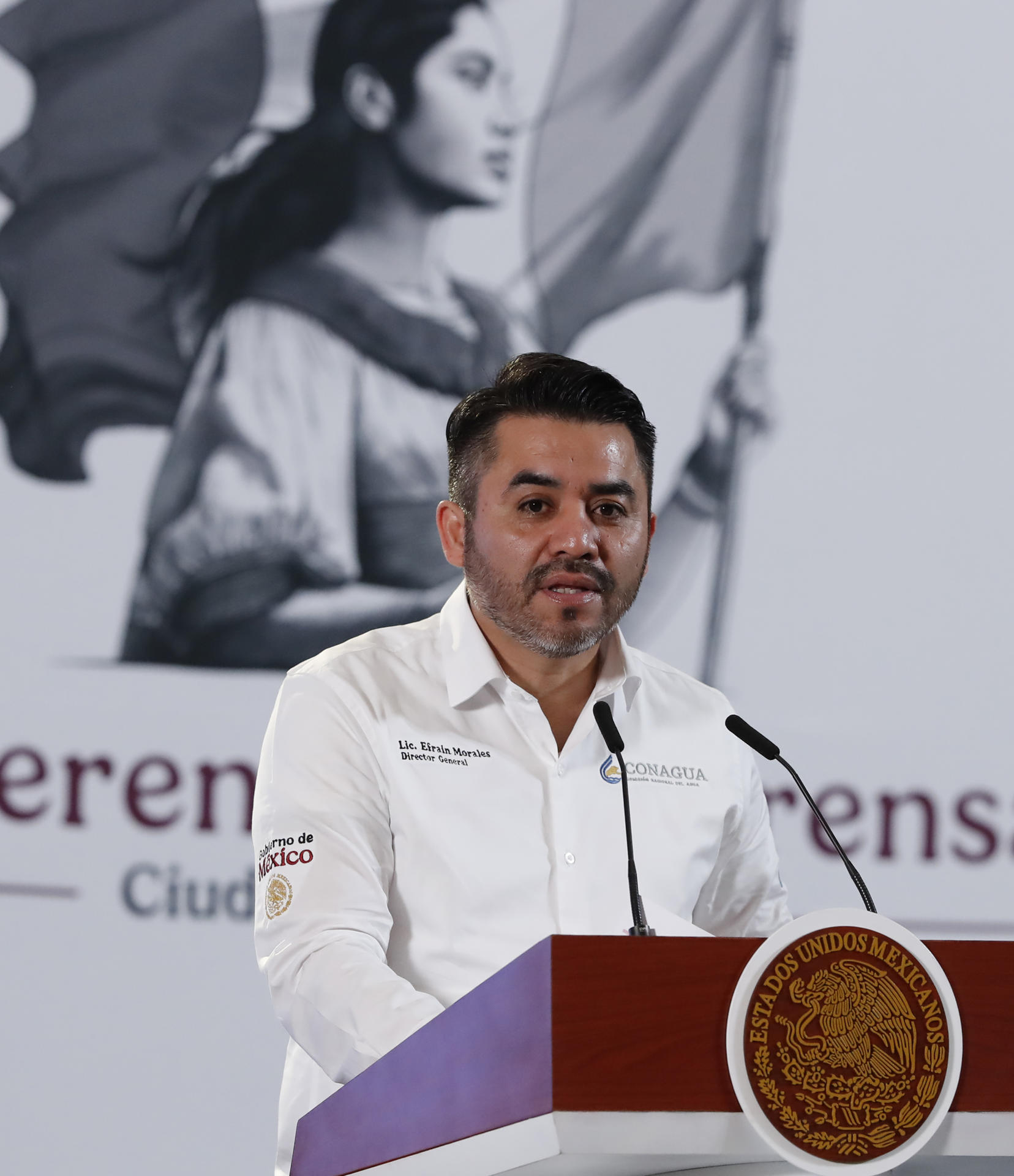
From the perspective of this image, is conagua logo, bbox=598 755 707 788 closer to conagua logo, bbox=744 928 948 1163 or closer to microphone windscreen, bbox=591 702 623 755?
microphone windscreen, bbox=591 702 623 755

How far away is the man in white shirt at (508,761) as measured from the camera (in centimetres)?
206

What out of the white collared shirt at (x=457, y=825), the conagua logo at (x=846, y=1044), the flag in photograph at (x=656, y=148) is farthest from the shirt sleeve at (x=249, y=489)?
the conagua logo at (x=846, y=1044)

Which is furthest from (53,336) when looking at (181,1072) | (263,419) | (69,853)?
(181,1072)

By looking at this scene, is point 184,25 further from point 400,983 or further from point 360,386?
point 400,983

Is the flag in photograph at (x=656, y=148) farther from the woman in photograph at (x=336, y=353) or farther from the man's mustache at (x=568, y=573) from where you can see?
the man's mustache at (x=568, y=573)

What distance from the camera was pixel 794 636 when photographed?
3.50 meters

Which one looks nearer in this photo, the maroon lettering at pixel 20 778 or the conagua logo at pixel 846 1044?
the conagua logo at pixel 846 1044

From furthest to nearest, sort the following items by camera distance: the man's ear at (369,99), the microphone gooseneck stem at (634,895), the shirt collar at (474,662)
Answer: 1. the man's ear at (369,99)
2. the shirt collar at (474,662)
3. the microphone gooseneck stem at (634,895)

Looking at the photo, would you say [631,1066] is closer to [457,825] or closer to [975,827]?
[457,825]

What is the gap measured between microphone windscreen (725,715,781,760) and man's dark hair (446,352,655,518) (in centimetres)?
64

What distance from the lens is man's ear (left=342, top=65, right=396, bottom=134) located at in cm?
355

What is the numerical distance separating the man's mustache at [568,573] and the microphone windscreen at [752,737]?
0.47 meters

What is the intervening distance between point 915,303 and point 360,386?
1395 millimetres

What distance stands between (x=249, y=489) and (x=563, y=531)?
4.71ft
